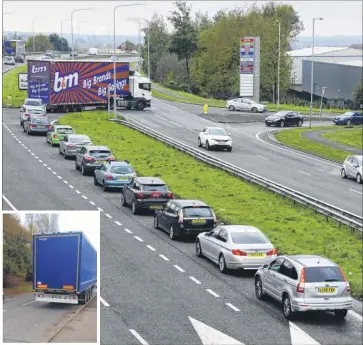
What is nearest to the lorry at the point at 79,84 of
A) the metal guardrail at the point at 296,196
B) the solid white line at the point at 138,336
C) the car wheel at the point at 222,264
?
the metal guardrail at the point at 296,196

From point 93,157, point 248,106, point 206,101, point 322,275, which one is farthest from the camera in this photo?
point 206,101

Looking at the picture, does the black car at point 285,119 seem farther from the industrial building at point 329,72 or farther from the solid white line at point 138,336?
the solid white line at point 138,336

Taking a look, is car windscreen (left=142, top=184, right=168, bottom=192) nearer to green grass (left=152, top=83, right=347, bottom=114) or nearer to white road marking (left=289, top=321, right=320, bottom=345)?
white road marking (left=289, top=321, right=320, bottom=345)

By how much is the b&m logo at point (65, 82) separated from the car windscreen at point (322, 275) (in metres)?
60.5

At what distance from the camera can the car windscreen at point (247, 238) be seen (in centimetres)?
2734

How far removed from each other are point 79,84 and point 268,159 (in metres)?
26.6

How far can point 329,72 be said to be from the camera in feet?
237

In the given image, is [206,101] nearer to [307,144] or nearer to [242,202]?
[307,144]

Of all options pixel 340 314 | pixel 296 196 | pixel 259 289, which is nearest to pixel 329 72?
pixel 296 196

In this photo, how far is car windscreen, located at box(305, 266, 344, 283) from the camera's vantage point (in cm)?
2253

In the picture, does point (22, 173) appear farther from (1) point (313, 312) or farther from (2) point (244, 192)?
(1) point (313, 312)

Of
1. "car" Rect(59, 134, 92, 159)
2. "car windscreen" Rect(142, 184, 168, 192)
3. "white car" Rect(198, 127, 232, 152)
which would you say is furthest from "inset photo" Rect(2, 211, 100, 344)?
"white car" Rect(198, 127, 232, 152)

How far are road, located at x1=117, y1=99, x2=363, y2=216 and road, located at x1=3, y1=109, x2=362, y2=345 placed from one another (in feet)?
44.2

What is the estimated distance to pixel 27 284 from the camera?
26.5 feet
